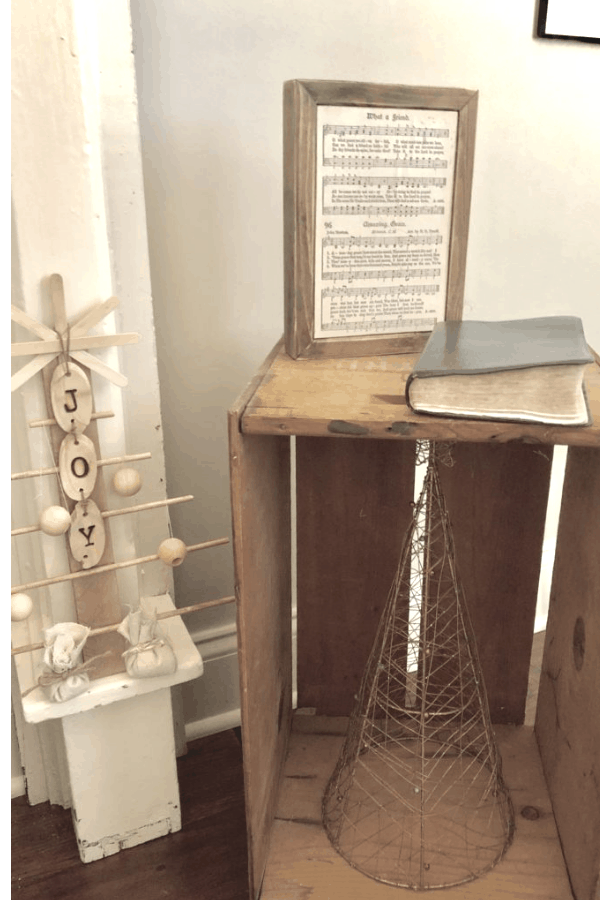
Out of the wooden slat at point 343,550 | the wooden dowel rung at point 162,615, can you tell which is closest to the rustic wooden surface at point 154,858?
the wooden slat at point 343,550

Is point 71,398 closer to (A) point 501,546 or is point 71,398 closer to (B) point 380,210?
(B) point 380,210

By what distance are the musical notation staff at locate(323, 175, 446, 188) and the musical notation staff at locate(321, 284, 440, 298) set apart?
135 millimetres

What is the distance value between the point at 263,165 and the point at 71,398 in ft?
1.66

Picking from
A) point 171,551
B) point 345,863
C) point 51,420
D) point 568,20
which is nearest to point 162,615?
point 171,551

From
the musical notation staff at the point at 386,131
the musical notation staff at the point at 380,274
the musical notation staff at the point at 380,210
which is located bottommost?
the musical notation staff at the point at 380,274

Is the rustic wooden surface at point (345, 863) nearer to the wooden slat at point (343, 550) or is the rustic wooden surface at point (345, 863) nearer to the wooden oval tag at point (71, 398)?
the wooden slat at point (343, 550)

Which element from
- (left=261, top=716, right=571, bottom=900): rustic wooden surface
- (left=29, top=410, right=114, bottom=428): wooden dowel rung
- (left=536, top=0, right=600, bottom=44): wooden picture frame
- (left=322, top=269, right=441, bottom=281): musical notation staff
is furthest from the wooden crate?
(left=536, top=0, right=600, bottom=44): wooden picture frame

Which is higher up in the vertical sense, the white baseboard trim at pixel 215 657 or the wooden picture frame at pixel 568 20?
the wooden picture frame at pixel 568 20

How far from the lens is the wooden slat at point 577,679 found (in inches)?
38.4

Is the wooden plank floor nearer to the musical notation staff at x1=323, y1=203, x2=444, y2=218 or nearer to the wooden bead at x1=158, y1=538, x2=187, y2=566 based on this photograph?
the wooden bead at x1=158, y1=538, x2=187, y2=566

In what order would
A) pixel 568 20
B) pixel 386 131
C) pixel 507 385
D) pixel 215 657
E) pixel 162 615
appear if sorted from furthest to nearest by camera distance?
1. pixel 215 657
2. pixel 568 20
3. pixel 162 615
4. pixel 386 131
5. pixel 507 385

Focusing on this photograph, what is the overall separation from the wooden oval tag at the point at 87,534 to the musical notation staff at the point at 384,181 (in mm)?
560

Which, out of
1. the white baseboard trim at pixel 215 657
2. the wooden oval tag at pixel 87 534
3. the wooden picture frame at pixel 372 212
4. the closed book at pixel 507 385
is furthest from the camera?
the white baseboard trim at pixel 215 657

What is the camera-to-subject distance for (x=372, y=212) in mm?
1019
